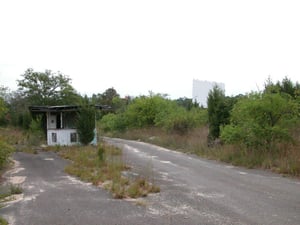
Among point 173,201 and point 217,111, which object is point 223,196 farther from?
point 217,111

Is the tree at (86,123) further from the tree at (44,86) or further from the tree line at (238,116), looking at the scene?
the tree at (44,86)

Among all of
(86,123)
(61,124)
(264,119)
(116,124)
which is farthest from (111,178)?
(116,124)

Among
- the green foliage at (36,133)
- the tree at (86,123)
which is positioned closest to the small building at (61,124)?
the tree at (86,123)

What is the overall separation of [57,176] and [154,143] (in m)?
15.6

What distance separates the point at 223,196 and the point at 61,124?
19.8 m

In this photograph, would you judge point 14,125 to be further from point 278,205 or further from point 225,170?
point 278,205

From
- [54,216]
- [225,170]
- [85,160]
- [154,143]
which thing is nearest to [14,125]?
[154,143]

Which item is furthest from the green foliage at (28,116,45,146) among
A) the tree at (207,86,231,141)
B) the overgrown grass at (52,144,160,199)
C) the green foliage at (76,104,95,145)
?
the tree at (207,86,231,141)

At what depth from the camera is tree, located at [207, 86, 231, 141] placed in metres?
20.5

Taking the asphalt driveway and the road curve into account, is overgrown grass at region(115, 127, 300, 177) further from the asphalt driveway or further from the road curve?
the asphalt driveway

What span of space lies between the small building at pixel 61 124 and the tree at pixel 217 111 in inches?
332

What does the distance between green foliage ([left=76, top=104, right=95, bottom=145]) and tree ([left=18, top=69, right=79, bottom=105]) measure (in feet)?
86.1

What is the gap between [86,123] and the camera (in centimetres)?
2345

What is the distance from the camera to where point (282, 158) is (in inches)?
515
